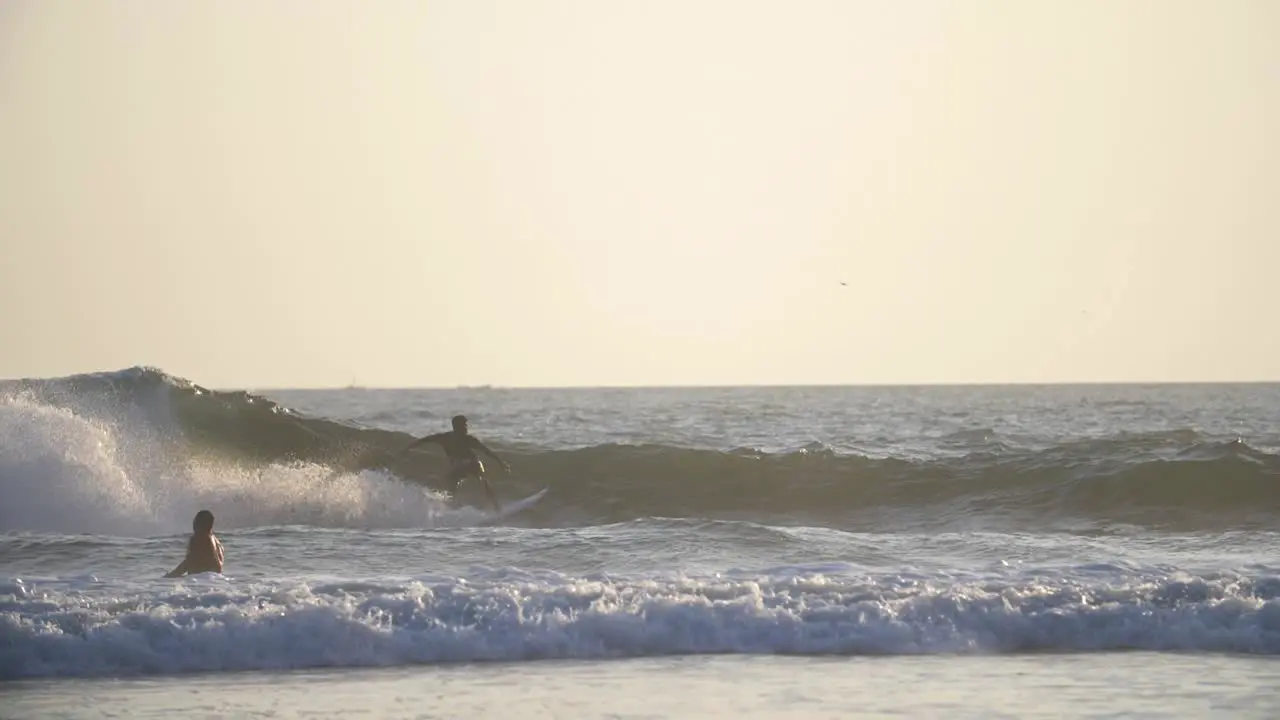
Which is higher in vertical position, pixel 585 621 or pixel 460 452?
pixel 460 452

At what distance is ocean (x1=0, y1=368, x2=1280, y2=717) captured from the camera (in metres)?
11.5

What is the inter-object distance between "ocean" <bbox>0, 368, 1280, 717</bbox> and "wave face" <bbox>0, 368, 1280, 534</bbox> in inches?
2.6

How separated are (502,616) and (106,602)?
330 cm

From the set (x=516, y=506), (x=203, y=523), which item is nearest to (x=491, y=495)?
(x=516, y=506)

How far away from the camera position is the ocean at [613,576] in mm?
11516

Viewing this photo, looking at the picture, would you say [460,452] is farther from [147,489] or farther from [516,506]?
[147,489]

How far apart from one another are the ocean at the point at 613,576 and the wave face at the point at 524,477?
65 millimetres

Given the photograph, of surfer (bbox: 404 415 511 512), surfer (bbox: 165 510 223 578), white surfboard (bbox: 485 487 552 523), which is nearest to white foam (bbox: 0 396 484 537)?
white surfboard (bbox: 485 487 552 523)

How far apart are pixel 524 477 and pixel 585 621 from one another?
13.2m

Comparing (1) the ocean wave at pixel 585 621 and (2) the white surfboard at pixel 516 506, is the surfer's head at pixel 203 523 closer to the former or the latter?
(1) the ocean wave at pixel 585 621

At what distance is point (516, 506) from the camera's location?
24438 millimetres

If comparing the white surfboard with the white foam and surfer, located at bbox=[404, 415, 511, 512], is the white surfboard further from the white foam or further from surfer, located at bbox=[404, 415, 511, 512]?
surfer, located at bbox=[404, 415, 511, 512]

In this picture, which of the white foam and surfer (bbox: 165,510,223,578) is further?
the white foam

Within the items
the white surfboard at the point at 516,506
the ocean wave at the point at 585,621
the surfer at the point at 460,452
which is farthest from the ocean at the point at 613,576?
the surfer at the point at 460,452
